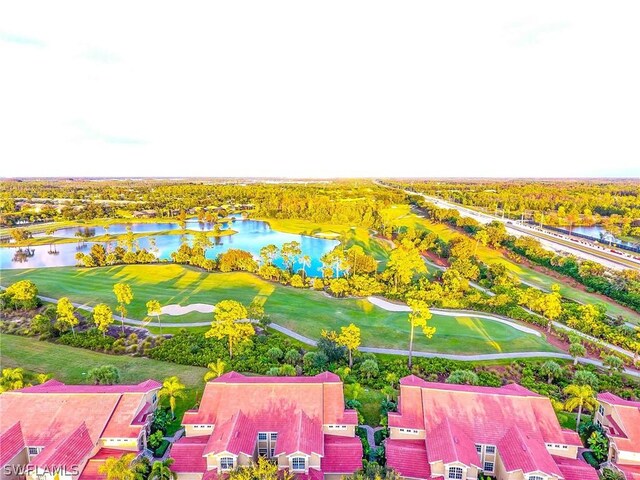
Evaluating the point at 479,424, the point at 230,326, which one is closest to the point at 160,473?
the point at 230,326

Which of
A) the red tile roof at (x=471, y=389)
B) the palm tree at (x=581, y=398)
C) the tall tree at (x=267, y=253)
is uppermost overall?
the tall tree at (x=267, y=253)

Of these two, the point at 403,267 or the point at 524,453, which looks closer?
the point at 524,453

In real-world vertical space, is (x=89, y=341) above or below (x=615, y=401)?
below

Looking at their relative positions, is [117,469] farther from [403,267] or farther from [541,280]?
[541,280]

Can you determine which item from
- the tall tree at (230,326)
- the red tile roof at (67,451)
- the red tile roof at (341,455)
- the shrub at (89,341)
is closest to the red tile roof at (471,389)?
the red tile roof at (341,455)

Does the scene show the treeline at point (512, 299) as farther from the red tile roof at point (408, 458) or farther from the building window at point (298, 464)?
the building window at point (298, 464)

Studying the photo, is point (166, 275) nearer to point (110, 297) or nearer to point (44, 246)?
point (110, 297)
